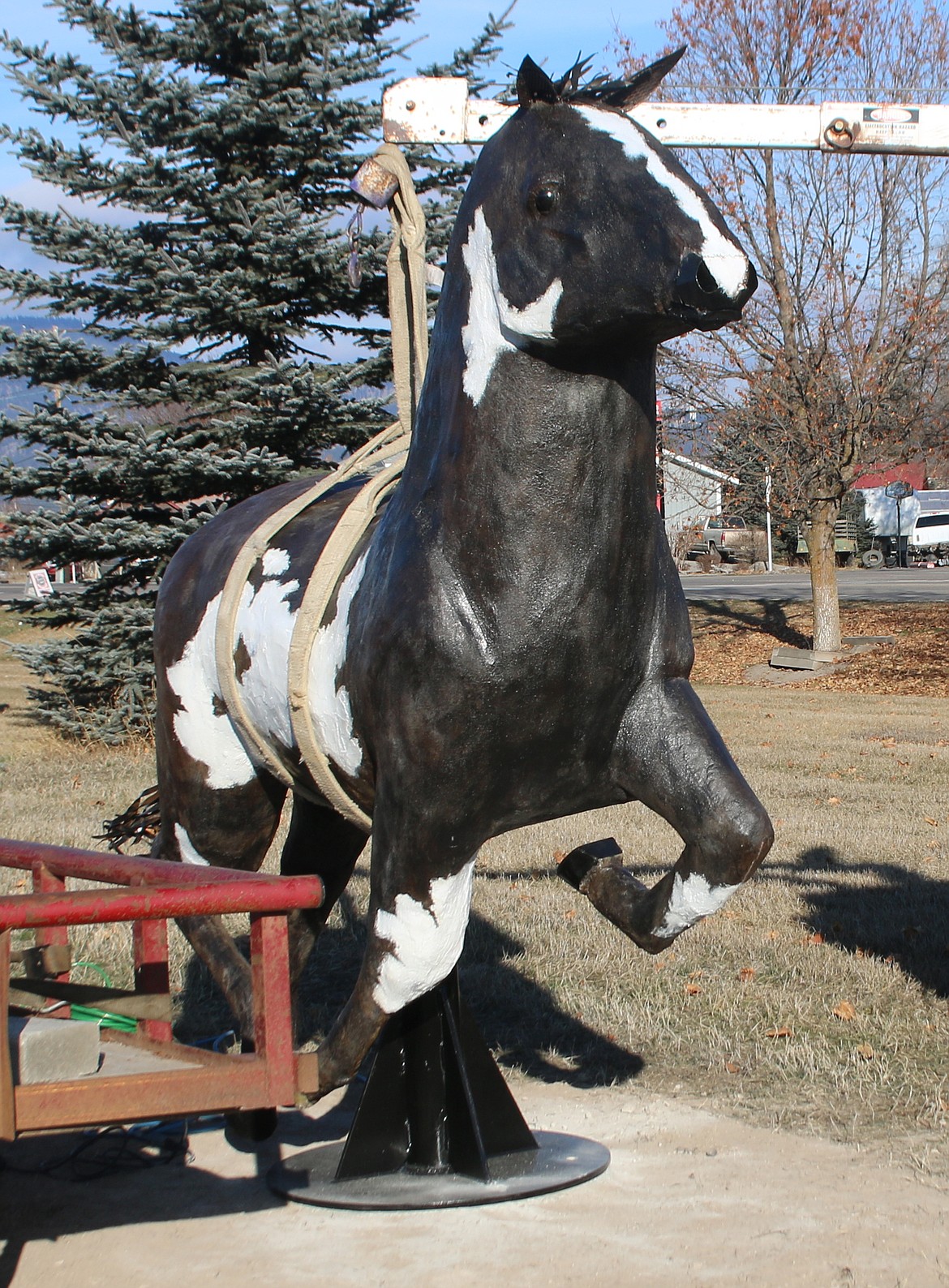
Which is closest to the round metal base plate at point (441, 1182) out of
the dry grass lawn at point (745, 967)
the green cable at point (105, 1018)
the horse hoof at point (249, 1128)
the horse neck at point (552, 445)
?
the horse hoof at point (249, 1128)

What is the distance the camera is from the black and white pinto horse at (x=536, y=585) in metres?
2.63

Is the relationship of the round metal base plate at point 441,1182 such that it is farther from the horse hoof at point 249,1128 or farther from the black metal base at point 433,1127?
the horse hoof at point 249,1128

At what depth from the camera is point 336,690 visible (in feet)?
10.8

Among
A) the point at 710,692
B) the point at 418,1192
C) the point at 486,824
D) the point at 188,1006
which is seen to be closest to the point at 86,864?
the point at 486,824

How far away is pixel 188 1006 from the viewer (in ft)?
17.6

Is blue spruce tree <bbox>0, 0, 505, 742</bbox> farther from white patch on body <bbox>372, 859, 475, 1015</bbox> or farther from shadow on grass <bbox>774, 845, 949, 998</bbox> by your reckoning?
white patch on body <bbox>372, 859, 475, 1015</bbox>

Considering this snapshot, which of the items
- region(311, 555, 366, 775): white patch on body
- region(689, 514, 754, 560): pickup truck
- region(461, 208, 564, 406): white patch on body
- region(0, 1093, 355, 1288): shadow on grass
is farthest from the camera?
region(689, 514, 754, 560): pickup truck

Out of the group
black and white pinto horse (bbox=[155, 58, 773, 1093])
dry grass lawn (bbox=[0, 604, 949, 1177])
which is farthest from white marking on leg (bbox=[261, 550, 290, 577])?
dry grass lawn (bbox=[0, 604, 949, 1177])

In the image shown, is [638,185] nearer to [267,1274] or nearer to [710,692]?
[267,1274]

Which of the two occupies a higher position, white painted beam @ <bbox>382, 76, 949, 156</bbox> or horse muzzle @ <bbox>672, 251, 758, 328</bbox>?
white painted beam @ <bbox>382, 76, 949, 156</bbox>

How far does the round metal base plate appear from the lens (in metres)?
3.48

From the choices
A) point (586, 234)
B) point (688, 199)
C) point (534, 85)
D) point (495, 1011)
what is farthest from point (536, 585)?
point (495, 1011)

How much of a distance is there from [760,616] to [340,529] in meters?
20.0

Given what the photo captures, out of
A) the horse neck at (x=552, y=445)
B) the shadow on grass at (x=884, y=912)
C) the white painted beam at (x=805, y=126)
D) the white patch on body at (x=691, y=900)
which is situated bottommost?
the shadow on grass at (x=884, y=912)
